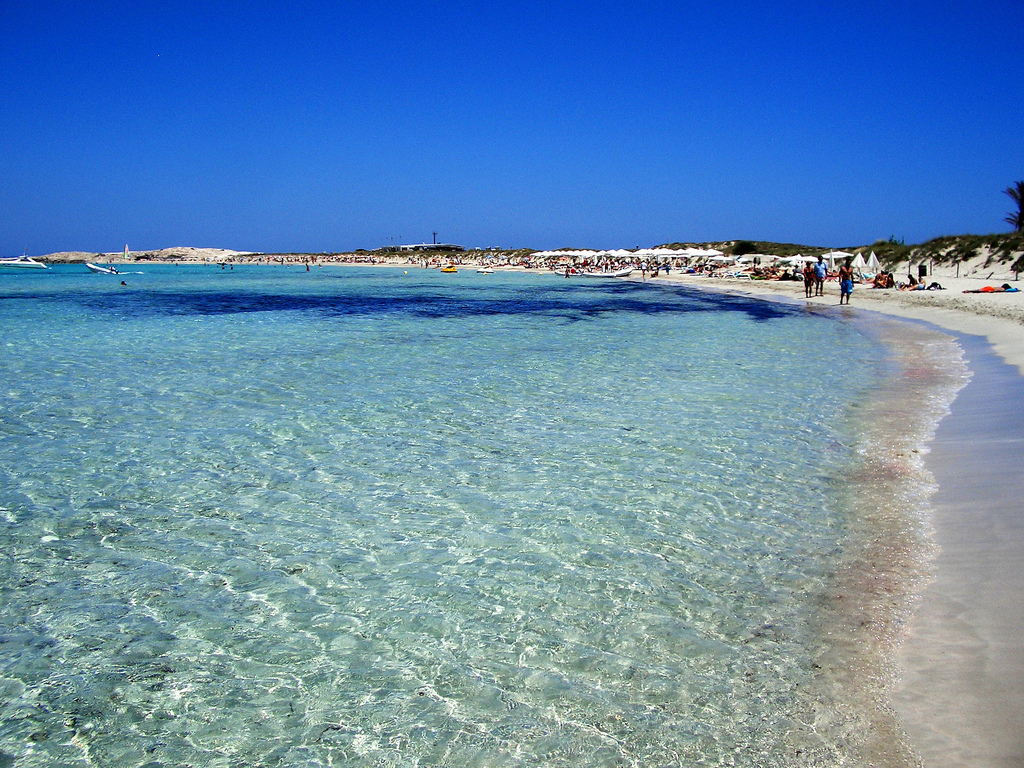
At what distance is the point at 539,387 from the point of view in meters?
11.2

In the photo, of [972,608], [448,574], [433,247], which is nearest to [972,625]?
[972,608]

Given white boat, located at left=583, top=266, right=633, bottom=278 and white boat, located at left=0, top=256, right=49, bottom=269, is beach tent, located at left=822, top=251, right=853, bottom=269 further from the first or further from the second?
white boat, located at left=0, top=256, right=49, bottom=269

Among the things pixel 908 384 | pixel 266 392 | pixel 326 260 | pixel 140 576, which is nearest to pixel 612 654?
pixel 140 576

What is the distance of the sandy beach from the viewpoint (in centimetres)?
275

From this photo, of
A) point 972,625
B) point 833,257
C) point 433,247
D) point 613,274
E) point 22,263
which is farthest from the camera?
point 433,247

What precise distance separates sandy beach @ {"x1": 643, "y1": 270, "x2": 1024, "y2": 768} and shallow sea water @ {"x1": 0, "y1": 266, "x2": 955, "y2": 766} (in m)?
0.18

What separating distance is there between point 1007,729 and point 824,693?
695mm

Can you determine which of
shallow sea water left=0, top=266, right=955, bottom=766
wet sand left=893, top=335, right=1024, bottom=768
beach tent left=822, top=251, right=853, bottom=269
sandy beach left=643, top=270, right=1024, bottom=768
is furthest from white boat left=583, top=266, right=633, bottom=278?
wet sand left=893, top=335, right=1024, bottom=768

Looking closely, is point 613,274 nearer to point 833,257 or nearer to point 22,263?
point 833,257

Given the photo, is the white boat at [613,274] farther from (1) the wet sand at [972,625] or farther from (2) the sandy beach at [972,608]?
(1) the wet sand at [972,625]

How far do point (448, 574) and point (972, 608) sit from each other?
3.11 meters

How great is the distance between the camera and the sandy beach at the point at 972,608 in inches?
108

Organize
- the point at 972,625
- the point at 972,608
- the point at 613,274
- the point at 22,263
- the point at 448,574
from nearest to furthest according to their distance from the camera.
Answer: the point at 972,625
the point at 972,608
the point at 448,574
the point at 613,274
the point at 22,263

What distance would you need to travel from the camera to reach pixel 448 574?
14.8 ft
